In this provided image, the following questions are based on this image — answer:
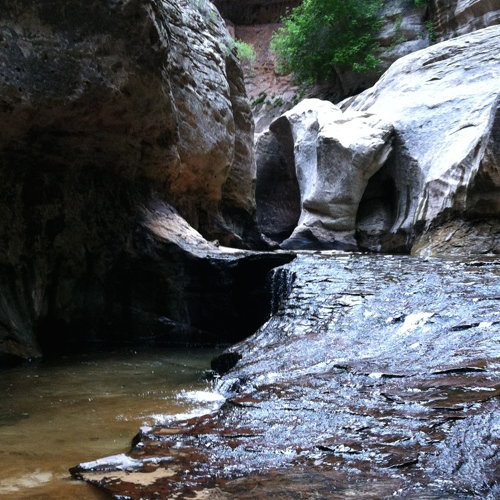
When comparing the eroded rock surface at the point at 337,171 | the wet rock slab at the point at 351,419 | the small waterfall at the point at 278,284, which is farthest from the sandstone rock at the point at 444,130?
the wet rock slab at the point at 351,419

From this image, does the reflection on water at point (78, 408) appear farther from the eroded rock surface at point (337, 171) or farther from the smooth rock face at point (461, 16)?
the smooth rock face at point (461, 16)

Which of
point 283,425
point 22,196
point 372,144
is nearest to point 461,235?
point 372,144

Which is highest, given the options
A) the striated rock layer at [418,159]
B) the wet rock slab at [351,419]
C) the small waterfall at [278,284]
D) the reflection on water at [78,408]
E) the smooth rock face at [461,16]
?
the smooth rock face at [461,16]

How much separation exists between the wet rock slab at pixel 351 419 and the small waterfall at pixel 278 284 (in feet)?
3.71

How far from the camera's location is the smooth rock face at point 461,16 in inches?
655

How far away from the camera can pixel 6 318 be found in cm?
600

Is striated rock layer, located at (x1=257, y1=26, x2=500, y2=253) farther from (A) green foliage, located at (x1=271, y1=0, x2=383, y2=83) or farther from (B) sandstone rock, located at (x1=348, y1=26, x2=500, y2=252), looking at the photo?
(A) green foliage, located at (x1=271, y1=0, x2=383, y2=83)

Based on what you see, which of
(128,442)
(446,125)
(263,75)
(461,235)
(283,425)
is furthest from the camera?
(263,75)

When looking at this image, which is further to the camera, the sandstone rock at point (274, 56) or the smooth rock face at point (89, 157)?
the sandstone rock at point (274, 56)

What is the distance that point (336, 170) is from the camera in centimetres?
1359

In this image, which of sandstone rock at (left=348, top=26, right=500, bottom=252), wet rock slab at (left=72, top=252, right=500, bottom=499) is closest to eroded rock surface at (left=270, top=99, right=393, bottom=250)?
sandstone rock at (left=348, top=26, right=500, bottom=252)

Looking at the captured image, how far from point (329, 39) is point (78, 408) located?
1945 centimetres

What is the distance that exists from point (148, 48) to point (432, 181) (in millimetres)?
6230

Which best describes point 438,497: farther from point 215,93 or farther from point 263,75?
point 263,75
